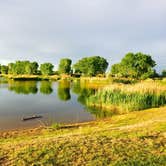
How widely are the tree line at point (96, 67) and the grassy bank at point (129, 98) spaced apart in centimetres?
5238

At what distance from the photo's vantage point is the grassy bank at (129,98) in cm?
2167

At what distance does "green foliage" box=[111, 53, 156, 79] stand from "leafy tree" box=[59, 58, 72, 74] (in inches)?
1461

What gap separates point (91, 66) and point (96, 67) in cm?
531

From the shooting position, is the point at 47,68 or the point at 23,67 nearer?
the point at 47,68

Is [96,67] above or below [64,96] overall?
above

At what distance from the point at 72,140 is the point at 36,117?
1147 centimetres

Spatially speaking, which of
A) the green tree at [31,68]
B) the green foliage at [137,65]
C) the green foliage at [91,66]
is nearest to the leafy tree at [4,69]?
the green tree at [31,68]

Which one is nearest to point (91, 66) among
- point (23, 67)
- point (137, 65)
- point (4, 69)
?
A: point (137, 65)

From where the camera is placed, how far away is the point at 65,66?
11638 centimetres

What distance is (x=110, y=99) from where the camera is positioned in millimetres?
23531

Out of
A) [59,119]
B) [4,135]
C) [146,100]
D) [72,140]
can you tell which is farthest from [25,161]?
[146,100]

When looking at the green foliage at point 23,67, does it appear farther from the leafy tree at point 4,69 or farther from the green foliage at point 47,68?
the green foliage at point 47,68

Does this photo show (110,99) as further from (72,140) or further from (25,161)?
(25,161)

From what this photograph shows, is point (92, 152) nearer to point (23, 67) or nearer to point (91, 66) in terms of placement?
point (91, 66)
